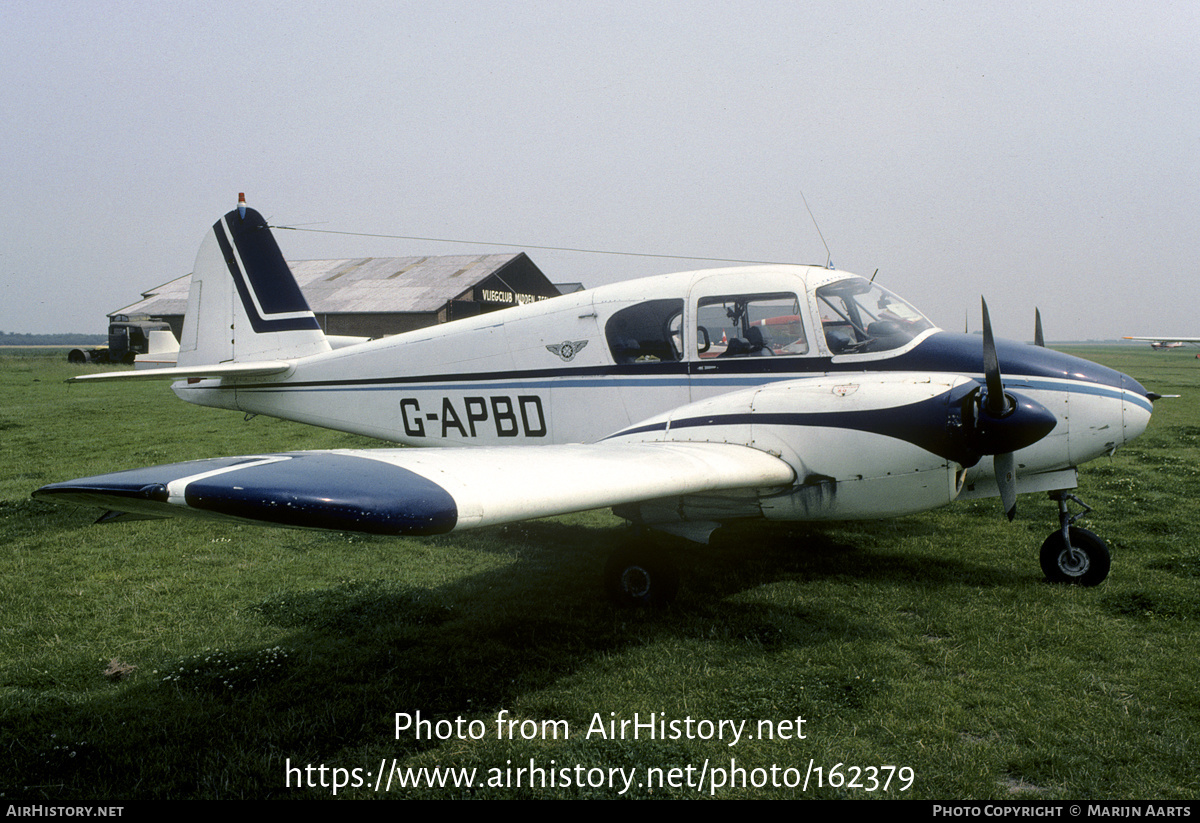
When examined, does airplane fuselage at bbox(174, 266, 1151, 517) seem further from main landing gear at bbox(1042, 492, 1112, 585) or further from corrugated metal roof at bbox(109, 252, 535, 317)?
corrugated metal roof at bbox(109, 252, 535, 317)

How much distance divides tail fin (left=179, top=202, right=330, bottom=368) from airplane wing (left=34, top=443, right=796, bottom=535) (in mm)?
5389

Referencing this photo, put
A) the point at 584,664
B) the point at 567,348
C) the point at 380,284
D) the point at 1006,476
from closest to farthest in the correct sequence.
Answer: the point at 584,664, the point at 1006,476, the point at 567,348, the point at 380,284

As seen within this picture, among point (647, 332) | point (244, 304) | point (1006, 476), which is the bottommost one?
point (1006, 476)

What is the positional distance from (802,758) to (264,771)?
2.64 metres

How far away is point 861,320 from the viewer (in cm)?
641

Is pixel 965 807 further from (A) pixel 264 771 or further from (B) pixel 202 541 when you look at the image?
(B) pixel 202 541

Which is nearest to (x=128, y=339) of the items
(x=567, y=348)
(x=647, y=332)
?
(x=567, y=348)

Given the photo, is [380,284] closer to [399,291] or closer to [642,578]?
[399,291]

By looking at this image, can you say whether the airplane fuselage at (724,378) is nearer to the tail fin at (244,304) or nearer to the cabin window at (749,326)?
the cabin window at (749,326)

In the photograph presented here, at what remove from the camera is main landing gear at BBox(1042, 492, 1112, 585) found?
6051mm

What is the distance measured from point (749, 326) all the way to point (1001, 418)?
7.35 feet

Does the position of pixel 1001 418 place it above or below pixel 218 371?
below

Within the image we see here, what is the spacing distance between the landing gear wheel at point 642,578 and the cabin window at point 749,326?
1944 millimetres

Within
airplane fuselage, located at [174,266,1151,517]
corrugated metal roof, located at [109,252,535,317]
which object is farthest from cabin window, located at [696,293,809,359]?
corrugated metal roof, located at [109,252,535,317]
